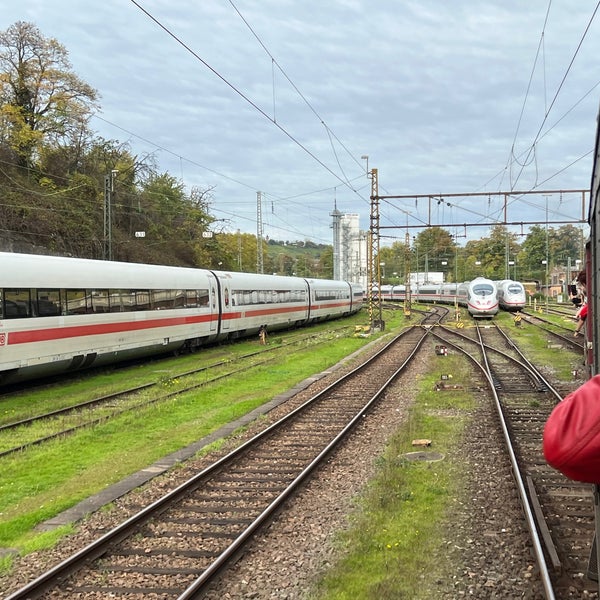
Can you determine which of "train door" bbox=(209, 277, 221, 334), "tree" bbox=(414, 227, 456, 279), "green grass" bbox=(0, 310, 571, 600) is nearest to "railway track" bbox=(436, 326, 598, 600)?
"green grass" bbox=(0, 310, 571, 600)

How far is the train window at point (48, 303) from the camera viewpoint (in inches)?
540

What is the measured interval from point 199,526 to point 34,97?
135 feet

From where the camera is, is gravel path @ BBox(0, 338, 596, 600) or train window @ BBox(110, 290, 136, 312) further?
train window @ BBox(110, 290, 136, 312)

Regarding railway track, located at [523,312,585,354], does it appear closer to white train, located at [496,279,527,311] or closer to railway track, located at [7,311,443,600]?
white train, located at [496,279,527,311]

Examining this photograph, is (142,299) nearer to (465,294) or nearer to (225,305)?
(225,305)

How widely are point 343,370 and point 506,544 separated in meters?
12.5

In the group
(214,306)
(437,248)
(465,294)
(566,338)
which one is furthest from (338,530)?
(437,248)

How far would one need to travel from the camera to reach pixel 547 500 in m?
6.70

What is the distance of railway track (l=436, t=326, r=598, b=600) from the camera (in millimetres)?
4875

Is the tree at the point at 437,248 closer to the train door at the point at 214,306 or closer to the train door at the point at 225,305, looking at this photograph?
the train door at the point at 225,305

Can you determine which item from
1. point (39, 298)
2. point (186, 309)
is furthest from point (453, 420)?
point (186, 309)

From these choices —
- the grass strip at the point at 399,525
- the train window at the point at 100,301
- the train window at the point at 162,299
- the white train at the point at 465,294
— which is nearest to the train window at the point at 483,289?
the white train at the point at 465,294

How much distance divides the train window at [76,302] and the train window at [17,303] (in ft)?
4.50

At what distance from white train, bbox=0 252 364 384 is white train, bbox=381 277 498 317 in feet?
66.1
